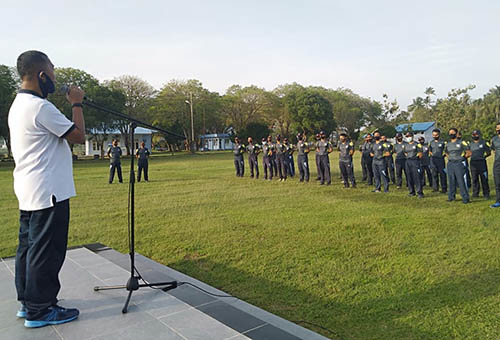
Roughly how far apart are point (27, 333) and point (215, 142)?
58.4 metres

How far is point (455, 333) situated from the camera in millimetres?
2930

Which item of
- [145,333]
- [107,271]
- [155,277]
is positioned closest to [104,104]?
[107,271]

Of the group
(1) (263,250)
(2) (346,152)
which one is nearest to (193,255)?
(1) (263,250)

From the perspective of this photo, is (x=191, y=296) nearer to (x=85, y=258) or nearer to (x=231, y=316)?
(x=231, y=316)

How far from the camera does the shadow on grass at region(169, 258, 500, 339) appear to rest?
304cm

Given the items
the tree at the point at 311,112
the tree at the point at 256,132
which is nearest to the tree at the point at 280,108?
the tree at the point at 311,112

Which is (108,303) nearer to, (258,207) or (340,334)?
(340,334)

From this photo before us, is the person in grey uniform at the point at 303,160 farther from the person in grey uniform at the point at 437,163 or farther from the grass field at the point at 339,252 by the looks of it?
the person in grey uniform at the point at 437,163

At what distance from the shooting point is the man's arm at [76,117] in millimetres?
2619

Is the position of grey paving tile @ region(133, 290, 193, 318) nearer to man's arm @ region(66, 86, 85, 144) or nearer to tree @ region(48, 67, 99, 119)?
man's arm @ region(66, 86, 85, 144)

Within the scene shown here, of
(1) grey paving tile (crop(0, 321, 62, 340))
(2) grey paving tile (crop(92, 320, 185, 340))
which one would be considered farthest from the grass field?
(1) grey paving tile (crop(0, 321, 62, 340))

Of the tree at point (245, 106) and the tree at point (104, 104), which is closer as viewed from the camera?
the tree at point (104, 104)

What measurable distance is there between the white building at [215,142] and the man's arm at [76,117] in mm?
54586

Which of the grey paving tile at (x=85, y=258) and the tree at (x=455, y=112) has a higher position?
the tree at (x=455, y=112)
